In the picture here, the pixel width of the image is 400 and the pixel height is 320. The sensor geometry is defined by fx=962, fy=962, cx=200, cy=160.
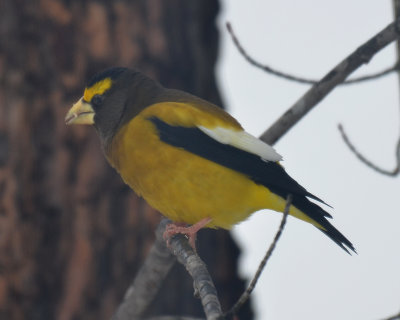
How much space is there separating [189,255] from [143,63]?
2.04 meters

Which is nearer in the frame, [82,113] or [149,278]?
[149,278]

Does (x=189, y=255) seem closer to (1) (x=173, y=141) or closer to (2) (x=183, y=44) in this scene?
(1) (x=173, y=141)

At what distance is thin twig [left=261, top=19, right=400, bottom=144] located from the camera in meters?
3.41

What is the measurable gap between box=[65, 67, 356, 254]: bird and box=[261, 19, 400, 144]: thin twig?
0.10 m

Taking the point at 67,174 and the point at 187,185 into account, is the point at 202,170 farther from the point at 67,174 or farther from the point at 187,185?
the point at 67,174

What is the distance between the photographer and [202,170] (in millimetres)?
3598

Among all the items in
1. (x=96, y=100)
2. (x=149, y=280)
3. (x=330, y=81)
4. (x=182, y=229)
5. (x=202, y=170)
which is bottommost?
(x=149, y=280)

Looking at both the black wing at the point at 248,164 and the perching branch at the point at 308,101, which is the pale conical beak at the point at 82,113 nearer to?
the black wing at the point at 248,164

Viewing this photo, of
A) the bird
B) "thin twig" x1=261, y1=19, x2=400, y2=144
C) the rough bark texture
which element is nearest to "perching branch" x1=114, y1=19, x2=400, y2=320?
"thin twig" x1=261, y1=19, x2=400, y2=144

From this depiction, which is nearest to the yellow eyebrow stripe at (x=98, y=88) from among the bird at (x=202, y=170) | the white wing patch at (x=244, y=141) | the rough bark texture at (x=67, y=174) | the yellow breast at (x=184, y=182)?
the bird at (x=202, y=170)

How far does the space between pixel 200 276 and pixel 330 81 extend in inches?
39.9

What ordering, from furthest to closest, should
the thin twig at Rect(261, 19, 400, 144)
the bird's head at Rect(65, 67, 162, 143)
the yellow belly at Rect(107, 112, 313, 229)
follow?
the bird's head at Rect(65, 67, 162, 143) < the yellow belly at Rect(107, 112, 313, 229) < the thin twig at Rect(261, 19, 400, 144)

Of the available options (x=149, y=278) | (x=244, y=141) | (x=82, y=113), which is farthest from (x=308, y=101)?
(x=82, y=113)

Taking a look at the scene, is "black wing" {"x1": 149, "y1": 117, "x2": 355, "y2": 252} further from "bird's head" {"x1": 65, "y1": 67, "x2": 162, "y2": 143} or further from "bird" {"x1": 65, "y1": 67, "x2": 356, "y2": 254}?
"bird's head" {"x1": 65, "y1": 67, "x2": 162, "y2": 143}
